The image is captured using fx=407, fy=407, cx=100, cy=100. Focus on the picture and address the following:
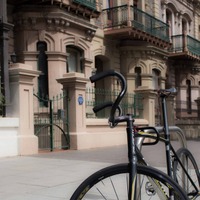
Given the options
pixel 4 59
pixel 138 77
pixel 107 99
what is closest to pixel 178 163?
pixel 4 59

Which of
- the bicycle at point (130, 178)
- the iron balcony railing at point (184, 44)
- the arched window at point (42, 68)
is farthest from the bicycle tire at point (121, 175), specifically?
the iron balcony railing at point (184, 44)

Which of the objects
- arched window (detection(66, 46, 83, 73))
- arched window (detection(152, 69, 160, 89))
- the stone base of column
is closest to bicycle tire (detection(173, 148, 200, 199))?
A: the stone base of column

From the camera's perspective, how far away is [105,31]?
2014 cm

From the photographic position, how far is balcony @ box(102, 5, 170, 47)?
1984cm

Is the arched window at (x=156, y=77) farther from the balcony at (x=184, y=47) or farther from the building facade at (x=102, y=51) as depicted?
the balcony at (x=184, y=47)

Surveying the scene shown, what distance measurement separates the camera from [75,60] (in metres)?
17.9

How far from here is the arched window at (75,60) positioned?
57.9 ft

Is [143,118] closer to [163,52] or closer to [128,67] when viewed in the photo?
[128,67]

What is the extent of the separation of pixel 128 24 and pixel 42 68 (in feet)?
18.2

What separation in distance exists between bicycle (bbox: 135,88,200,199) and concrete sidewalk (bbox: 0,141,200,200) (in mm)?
2135

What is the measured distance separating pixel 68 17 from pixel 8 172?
30.6ft

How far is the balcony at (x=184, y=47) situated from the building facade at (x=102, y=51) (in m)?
0.06

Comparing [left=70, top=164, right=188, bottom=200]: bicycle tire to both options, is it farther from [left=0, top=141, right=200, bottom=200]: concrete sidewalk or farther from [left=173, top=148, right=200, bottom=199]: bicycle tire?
[left=0, top=141, right=200, bottom=200]: concrete sidewalk

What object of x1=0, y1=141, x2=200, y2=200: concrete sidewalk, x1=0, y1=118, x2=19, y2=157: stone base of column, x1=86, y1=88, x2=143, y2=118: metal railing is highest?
x1=86, y1=88, x2=143, y2=118: metal railing
